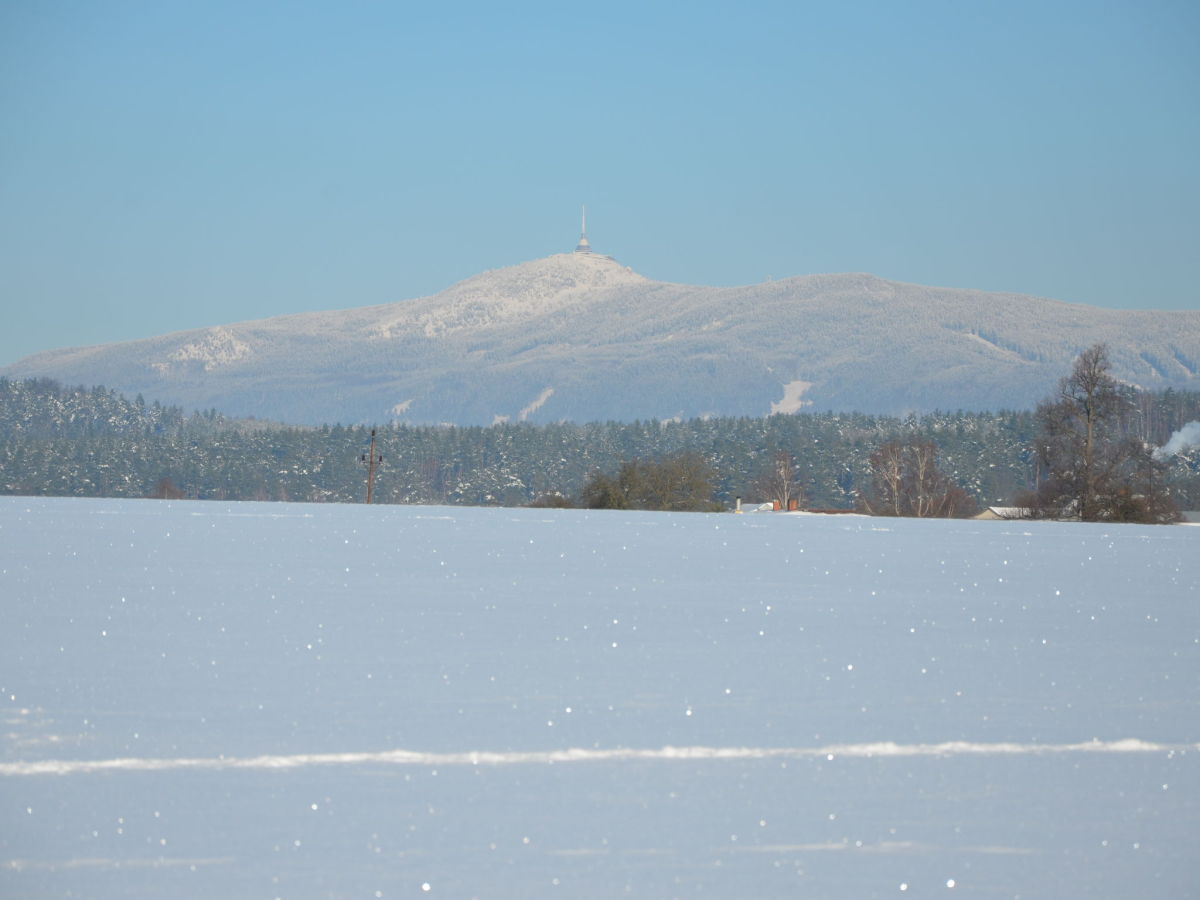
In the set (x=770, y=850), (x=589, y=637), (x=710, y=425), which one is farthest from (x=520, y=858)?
(x=710, y=425)

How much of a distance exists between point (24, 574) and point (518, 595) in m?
7.37

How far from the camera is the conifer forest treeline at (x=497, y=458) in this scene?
142 m

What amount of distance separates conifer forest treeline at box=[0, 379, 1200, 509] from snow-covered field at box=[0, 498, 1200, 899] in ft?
381

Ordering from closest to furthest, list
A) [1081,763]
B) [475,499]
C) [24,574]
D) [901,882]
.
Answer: [901,882] → [1081,763] → [24,574] → [475,499]

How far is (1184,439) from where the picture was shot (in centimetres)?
16588

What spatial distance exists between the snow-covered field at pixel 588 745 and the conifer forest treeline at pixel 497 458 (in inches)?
4567

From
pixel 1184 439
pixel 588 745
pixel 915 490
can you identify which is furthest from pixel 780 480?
pixel 588 745

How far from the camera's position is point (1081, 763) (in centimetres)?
955

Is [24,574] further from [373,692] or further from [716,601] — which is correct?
[373,692]

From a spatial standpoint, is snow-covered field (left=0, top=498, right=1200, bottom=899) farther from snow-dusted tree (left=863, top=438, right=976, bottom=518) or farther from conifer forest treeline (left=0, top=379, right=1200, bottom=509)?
conifer forest treeline (left=0, top=379, right=1200, bottom=509)

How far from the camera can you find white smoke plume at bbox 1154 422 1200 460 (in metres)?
156

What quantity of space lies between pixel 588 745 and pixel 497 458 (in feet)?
542

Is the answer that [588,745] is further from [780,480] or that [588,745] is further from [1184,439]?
[1184,439]

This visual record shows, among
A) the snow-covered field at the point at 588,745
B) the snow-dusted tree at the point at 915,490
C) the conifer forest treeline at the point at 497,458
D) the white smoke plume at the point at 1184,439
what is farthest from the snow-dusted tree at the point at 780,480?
the snow-covered field at the point at 588,745
